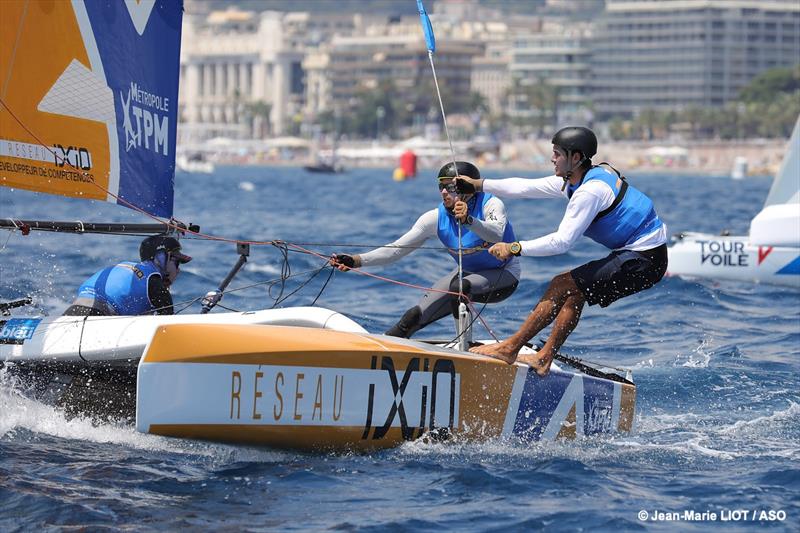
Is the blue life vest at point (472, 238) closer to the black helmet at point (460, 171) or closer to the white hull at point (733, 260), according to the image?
the black helmet at point (460, 171)

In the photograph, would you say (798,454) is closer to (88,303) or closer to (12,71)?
(88,303)

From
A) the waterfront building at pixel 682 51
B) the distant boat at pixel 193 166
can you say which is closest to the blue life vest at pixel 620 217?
the distant boat at pixel 193 166

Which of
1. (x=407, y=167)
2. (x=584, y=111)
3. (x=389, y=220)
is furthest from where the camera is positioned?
(x=584, y=111)

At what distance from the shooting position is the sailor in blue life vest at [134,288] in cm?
696

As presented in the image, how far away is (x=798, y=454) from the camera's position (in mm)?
6723

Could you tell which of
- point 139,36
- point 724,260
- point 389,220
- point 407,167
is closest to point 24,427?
point 139,36

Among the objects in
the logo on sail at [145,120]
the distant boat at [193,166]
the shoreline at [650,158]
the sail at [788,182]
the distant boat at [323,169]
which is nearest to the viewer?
the logo on sail at [145,120]

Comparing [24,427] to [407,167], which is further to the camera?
[407,167]

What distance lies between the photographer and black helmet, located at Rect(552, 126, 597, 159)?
670 centimetres

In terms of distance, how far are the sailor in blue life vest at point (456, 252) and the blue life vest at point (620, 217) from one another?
58 centimetres

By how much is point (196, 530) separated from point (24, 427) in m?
1.90

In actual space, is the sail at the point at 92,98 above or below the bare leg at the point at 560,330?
above

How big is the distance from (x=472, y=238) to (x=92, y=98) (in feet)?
7.21

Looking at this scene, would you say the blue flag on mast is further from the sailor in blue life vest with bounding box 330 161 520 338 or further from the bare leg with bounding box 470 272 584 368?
the bare leg with bounding box 470 272 584 368
